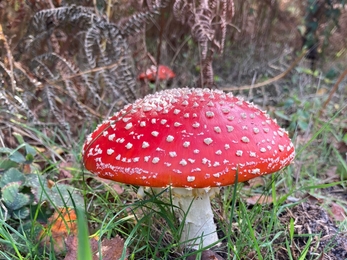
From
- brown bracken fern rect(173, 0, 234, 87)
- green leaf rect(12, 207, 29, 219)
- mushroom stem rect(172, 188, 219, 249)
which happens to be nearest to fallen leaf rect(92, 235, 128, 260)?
mushroom stem rect(172, 188, 219, 249)

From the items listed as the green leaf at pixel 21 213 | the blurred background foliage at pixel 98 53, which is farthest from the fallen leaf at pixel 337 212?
the green leaf at pixel 21 213

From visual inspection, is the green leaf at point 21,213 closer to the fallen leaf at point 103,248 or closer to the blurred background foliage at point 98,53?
the fallen leaf at point 103,248

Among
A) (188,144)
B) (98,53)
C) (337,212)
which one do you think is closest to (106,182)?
(188,144)

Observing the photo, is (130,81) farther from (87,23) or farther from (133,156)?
(133,156)

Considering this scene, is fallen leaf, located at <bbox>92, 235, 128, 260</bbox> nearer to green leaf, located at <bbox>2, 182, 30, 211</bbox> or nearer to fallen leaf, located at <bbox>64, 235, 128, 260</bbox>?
fallen leaf, located at <bbox>64, 235, 128, 260</bbox>

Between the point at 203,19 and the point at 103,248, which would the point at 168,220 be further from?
the point at 203,19

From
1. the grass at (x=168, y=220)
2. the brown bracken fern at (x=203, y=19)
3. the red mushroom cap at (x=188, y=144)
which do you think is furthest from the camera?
the brown bracken fern at (x=203, y=19)
